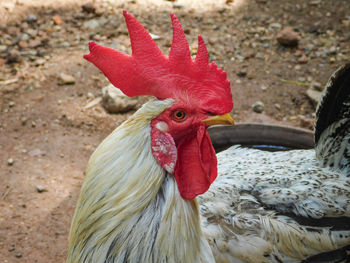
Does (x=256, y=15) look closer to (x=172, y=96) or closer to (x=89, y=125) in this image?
(x=89, y=125)

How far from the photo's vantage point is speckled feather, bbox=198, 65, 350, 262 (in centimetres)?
224

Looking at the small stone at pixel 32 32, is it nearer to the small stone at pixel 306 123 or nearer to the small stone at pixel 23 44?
the small stone at pixel 23 44

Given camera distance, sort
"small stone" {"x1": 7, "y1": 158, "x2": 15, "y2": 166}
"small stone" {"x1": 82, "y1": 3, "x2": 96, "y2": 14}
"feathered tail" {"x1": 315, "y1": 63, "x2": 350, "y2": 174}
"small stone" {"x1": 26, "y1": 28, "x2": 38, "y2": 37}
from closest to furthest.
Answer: "feathered tail" {"x1": 315, "y1": 63, "x2": 350, "y2": 174} < "small stone" {"x1": 7, "y1": 158, "x2": 15, "y2": 166} < "small stone" {"x1": 26, "y1": 28, "x2": 38, "y2": 37} < "small stone" {"x1": 82, "y1": 3, "x2": 96, "y2": 14}

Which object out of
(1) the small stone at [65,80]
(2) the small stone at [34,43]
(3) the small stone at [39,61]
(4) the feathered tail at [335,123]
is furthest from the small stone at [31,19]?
(4) the feathered tail at [335,123]

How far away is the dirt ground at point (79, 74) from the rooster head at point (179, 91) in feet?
5.45

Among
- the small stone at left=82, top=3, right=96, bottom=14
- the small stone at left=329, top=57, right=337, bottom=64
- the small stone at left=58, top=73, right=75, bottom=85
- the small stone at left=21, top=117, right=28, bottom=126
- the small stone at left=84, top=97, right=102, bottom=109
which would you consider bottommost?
the small stone at left=21, top=117, right=28, bottom=126

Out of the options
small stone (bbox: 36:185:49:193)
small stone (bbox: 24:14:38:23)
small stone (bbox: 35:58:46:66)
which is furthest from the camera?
small stone (bbox: 24:14:38:23)

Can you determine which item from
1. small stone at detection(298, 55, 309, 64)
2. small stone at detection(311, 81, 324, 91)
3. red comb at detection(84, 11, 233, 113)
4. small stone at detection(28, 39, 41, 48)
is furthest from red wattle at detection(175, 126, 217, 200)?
small stone at detection(28, 39, 41, 48)

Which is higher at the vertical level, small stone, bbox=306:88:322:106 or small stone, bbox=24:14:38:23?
small stone, bbox=24:14:38:23

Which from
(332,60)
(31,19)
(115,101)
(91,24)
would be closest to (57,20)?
(31,19)

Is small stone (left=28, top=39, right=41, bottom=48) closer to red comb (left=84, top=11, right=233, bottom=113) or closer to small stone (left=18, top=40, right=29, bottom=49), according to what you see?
small stone (left=18, top=40, right=29, bottom=49)

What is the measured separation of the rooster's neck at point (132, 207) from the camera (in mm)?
1604

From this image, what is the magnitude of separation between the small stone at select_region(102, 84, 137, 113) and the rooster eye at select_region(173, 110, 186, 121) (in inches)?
102

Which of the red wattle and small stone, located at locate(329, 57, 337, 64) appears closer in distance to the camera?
the red wattle
